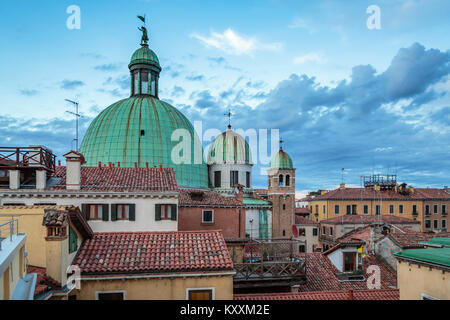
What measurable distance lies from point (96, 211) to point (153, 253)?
8.93 metres

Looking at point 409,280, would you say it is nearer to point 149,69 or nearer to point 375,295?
point 375,295

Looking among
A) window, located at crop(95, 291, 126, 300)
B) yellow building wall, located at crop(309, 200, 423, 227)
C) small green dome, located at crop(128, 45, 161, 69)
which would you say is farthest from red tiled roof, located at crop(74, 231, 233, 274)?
yellow building wall, located at crop(309, 200, 423, 227)

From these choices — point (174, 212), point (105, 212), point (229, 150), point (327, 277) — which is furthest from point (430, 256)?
Result: point (229, 150)

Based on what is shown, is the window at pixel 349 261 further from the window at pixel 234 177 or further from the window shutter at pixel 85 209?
the window at pixel 234 177

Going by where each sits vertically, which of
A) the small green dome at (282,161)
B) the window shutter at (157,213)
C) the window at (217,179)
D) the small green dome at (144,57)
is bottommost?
the window shutter at (157,213)

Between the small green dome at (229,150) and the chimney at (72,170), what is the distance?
80.6ft

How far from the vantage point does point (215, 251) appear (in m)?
13.3

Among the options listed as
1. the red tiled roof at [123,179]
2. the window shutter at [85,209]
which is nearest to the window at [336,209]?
the red tiled roof at [123,179]

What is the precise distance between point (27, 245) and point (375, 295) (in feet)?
48.9

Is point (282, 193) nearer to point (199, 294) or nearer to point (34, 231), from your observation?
point (199, 294)

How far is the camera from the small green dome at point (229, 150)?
43.6 meters

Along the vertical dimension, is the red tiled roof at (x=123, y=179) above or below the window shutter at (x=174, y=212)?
above
